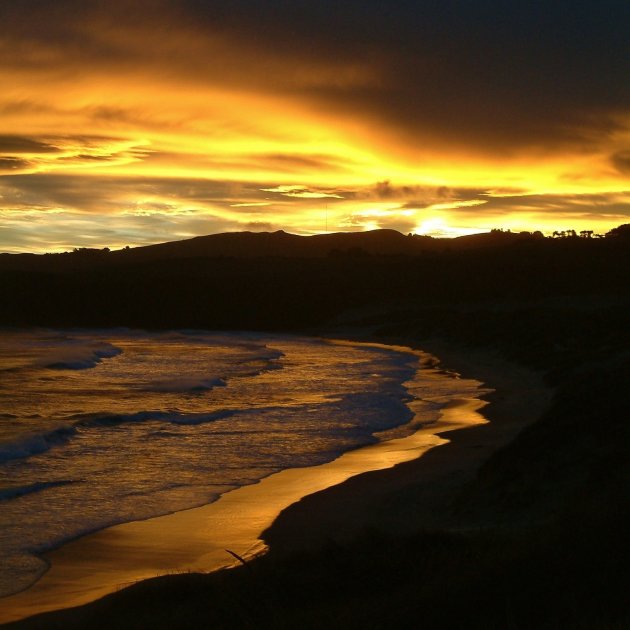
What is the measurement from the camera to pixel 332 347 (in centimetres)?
4878

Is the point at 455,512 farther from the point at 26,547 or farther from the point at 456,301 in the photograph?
the point at 456,301

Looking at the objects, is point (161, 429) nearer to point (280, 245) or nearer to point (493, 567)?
point (493, 567)

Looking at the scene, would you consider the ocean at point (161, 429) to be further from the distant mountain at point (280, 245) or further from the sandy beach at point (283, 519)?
the distant mountain at point (280, 245)

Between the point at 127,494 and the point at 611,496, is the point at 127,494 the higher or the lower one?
the lower one

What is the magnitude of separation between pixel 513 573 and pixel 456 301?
72.1 metres

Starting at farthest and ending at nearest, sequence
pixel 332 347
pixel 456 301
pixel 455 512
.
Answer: pixel 456 301 → pixel 332 347 → pixel 455 512

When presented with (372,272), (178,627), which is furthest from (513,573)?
(372,272)

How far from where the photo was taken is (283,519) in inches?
397

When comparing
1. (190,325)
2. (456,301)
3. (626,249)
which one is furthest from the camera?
(626,249)

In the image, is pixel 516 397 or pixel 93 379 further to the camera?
pixel 93 379

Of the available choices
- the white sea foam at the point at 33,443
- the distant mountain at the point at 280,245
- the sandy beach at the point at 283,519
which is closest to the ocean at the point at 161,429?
the white sea foam at the point at 33,443

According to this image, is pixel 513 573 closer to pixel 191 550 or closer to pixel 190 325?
pixel 191 550

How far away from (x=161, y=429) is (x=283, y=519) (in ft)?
24.4

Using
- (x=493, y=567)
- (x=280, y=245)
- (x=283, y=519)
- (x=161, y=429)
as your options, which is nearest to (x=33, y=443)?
(x=161, y=429)
